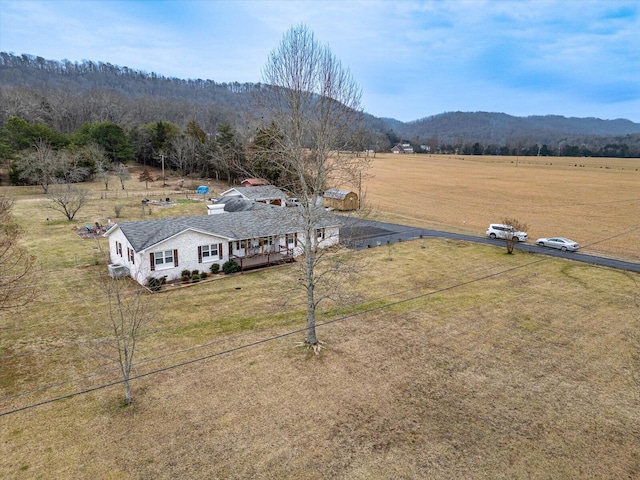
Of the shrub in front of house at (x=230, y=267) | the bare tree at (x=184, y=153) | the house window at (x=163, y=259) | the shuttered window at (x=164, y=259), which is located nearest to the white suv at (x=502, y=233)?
the shrub in front of house at (x=230, y=267)

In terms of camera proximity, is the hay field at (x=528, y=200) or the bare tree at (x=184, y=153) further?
the bare tree at (x=184, y=153)

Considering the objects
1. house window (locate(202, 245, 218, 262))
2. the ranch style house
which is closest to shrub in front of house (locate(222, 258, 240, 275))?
the ranch style house

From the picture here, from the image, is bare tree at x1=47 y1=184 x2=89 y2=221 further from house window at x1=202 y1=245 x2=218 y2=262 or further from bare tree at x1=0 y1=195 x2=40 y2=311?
house window at x1=202 y1=245 x2=218 y2=262

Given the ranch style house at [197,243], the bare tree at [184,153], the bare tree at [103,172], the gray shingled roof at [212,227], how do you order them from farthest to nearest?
the bare tree at [184,153], the bare tree at [103,172], the gray shingled roof at [212,227], the ranch style house at [197,243]

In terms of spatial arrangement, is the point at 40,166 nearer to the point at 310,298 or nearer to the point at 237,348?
the point at 237,348

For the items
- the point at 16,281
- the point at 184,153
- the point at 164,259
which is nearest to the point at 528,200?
the point at 164,259

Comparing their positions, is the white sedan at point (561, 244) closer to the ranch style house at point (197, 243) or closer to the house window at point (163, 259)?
the ranch style house at point (197, 243)
